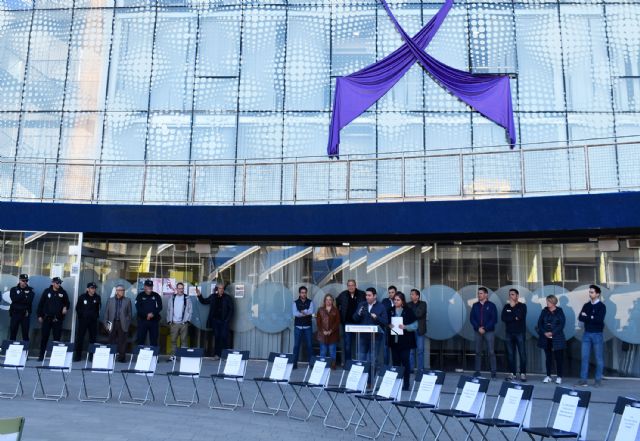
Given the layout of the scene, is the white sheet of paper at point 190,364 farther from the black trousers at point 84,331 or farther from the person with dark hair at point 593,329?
the person with dark hair at point 593,329

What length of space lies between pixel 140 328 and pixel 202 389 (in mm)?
4548

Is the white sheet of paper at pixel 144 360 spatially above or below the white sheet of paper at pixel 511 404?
above

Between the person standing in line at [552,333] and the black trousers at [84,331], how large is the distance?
1054 centimetres

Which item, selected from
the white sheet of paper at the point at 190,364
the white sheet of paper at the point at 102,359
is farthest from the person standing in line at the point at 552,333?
the white sheet of paper at the point at 102,359

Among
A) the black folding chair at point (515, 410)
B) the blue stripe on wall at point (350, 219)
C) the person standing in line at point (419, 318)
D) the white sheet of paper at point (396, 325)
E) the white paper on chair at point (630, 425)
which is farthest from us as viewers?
the person standing in line at point (419, 318)

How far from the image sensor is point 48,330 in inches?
653

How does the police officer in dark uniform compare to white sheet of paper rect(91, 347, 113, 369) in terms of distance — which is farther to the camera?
the police officer in dark uniform

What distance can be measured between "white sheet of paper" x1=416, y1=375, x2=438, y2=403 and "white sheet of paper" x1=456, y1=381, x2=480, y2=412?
454mm

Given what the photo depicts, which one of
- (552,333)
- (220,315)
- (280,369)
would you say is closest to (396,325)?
(280,369)

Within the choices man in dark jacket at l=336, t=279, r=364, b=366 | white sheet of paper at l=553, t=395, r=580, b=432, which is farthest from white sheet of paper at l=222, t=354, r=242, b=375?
white sheet of paper at l=553, t=395, r=580, b=432

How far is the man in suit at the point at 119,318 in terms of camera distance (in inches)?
660

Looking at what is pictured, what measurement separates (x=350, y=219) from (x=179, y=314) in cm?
510

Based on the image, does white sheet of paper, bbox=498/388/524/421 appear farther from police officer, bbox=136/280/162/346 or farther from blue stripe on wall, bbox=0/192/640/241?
police officer, bbox=136/280/162/346

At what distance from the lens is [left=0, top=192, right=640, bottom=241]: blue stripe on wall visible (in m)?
14.4
